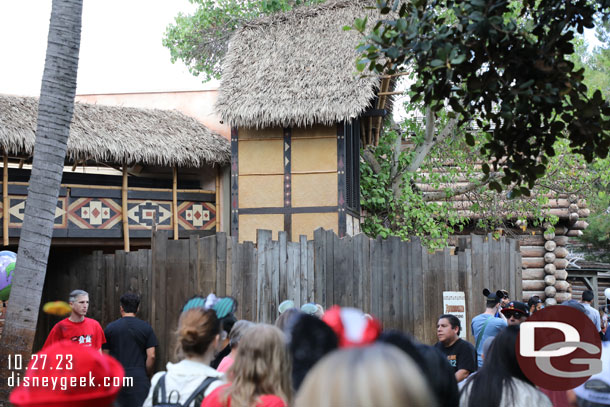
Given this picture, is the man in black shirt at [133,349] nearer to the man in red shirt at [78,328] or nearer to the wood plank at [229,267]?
the man in red shirt at [78,328]

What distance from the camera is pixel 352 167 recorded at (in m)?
15.6

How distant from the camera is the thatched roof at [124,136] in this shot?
42.1ft

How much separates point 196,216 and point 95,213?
2.25 metres

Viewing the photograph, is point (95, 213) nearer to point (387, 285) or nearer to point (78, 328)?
point (387, 285)

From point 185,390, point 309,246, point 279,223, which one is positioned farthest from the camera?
point 279,223

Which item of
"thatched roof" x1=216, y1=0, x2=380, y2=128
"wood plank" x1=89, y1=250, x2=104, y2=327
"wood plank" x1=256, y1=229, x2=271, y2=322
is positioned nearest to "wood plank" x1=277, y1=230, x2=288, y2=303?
"wood plank" x1=256, y1=229, x2=271, y2=322

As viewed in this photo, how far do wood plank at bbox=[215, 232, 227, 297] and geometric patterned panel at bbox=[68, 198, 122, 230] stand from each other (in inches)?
204

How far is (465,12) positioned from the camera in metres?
4.60

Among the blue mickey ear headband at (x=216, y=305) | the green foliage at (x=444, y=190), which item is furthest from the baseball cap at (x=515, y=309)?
the green foliage at (x=444, y=190)

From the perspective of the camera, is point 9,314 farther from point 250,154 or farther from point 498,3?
point 250,154

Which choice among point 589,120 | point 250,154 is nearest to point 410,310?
point 250,154

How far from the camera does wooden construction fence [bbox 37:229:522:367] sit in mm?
9484

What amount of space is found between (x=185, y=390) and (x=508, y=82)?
3017mm

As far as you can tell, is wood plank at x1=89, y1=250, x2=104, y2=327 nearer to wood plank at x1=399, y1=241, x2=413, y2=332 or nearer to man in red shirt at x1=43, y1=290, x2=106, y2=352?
man in red shirt at x1=43, y1=290, x2=106, y2=352
